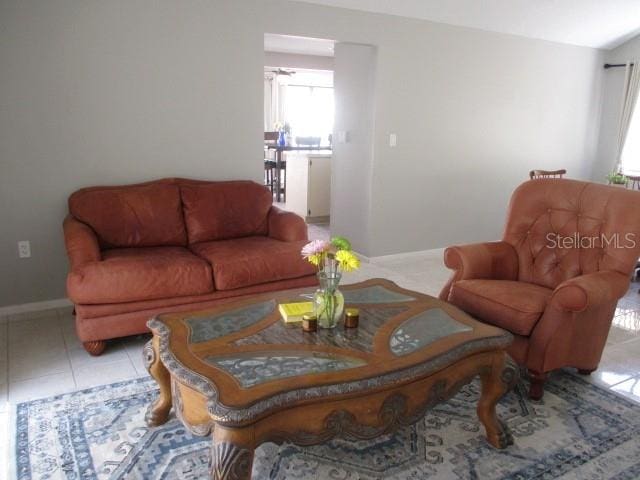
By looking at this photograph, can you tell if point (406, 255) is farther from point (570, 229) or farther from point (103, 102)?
point (103, 102)

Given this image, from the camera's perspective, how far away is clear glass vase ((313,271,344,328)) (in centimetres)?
201

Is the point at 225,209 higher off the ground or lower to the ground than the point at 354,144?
lower

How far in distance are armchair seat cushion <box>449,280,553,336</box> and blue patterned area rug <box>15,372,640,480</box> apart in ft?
1.27

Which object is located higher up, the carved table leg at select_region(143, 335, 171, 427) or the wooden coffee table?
the wooden coffee table

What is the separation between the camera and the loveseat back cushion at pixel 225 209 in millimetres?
3516

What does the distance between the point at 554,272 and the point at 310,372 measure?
1.84m

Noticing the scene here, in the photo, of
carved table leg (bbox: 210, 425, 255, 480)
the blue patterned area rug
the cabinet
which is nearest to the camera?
carved table leg (bbox: 210, 425, 255, 480)

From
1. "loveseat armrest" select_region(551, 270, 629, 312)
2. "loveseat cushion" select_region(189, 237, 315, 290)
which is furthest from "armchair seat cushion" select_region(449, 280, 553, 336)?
"loveseat cushion" select_region(189, 237, 315, 290)

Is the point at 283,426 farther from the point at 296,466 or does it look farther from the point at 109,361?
the point at 109,361

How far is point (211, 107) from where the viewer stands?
3814 mm

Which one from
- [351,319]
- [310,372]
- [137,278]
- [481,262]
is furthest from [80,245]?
[481,262]

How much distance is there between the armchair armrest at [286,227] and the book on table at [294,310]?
137cm

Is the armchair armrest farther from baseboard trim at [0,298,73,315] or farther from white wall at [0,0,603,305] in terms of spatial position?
baseboard trim at [0,298,73,315]

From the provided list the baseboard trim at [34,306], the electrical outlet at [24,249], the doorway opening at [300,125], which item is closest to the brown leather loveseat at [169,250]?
the electrical outlet at [24,249]
